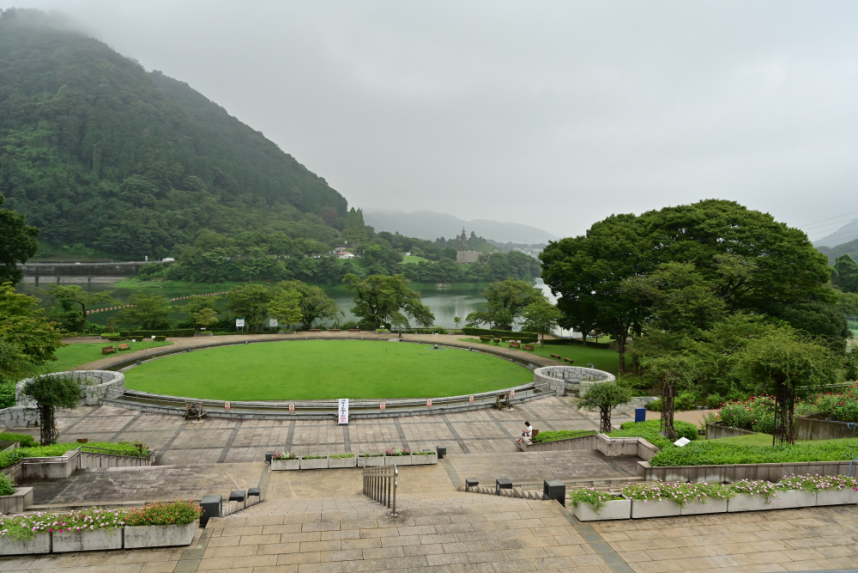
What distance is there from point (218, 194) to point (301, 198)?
127 ft

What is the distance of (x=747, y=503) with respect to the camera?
28.8 feet

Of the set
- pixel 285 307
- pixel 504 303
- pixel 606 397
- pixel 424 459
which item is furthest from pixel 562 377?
pixel 285 307

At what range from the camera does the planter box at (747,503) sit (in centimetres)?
873

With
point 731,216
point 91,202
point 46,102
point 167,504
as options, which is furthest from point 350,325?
point 46,102

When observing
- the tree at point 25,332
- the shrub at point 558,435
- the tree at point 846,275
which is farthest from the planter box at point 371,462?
the tree at point 846,275

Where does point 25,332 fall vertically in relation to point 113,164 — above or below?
below

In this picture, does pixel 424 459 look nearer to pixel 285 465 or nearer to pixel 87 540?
pixel 285 465

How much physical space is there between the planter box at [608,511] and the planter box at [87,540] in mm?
7723

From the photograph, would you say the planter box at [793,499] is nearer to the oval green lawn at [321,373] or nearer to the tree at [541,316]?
the oval green lawn at [321,373]

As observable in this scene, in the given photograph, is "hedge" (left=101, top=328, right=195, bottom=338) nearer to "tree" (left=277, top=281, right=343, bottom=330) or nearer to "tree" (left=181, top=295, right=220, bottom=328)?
"tree" (left=181, top=295, right=220, bottom=328)

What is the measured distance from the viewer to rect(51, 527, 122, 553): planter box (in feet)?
23.2

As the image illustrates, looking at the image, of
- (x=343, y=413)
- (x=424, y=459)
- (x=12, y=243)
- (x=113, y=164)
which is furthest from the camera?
(x=113, y=164)

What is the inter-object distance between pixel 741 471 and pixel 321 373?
2115cm

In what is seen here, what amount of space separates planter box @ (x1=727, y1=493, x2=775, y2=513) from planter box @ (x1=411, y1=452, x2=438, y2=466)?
7.77m
